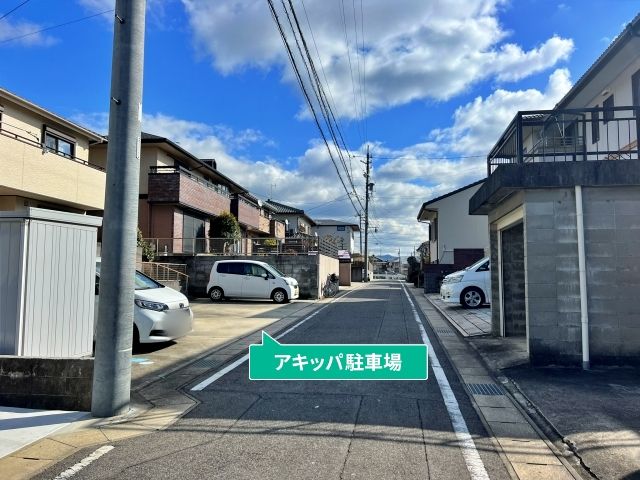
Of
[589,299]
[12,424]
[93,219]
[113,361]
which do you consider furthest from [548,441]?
[93,219]

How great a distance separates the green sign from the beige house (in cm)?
1076

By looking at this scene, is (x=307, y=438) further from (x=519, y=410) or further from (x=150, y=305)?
(x=150, y=305)

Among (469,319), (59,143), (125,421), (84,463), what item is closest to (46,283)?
(125,421)

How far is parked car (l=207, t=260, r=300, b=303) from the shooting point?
1830 centimetres

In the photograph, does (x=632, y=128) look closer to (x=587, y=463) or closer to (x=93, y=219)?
(x=587, y=463)

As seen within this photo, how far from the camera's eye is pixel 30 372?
4840 mm

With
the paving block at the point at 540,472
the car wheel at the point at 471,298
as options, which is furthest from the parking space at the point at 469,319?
the paving block at the point at 540,472

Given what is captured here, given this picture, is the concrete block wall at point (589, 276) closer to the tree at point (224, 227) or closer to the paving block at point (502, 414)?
the paving block at point (502, 414)

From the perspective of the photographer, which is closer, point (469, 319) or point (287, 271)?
point (469, 319)

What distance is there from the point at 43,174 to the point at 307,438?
13981 mm

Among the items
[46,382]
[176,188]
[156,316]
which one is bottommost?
[46,382]

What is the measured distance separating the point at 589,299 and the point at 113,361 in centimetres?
597

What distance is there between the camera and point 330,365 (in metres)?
6.58

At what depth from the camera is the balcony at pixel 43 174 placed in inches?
530
